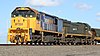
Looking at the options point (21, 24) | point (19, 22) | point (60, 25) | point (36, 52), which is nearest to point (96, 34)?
point (60, 25)

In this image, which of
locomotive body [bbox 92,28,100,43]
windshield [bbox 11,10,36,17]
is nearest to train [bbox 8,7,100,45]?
windshield [bbox 11,10,36,17]

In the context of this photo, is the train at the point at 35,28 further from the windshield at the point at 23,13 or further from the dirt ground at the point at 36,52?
the dirt ground at the point at 36,52

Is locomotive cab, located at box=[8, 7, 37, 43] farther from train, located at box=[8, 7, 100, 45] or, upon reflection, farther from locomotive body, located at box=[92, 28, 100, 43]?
locomotive body, located at box=[92, 28, 100, 43]

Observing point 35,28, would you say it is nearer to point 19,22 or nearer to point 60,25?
point 19,22

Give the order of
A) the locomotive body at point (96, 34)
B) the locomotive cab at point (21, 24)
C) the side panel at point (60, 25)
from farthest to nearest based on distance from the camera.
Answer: the locomotive body at point (96, 34), the side panel at point (60, 25), the locomotive cab at point (21, 24)

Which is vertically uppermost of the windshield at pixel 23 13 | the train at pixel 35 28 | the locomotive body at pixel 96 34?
the windshield at pixel 23 13

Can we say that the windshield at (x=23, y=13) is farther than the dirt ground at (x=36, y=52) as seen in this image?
Yes

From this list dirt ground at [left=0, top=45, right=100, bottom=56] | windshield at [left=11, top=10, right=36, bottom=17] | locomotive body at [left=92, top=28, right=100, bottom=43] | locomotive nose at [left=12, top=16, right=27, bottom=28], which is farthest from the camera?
locomotive body at [left=92, top=28, right=100, bottom=43]

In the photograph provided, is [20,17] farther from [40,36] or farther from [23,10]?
[40,36]

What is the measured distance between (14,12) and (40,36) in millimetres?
4121

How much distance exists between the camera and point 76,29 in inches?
1734

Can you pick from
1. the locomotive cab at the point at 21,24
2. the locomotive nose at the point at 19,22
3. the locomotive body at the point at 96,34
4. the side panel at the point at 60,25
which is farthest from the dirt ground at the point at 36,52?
the locomotive body at the point at 96,34

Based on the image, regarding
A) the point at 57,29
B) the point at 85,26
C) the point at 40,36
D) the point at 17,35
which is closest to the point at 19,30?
the point at 17,35

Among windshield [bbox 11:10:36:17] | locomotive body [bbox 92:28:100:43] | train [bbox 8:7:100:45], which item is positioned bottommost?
locomotive body [bbox 92:28:100:43]
